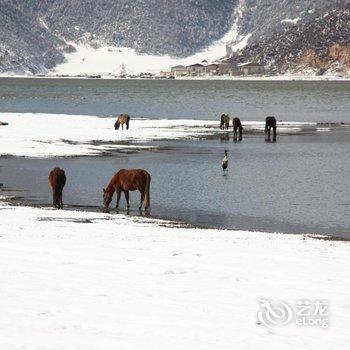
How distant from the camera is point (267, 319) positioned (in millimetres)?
10391

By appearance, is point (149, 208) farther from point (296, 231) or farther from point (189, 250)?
point (189, 250)

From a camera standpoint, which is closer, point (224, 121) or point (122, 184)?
point (122, 184)

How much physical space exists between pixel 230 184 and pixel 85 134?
23280 millimetres

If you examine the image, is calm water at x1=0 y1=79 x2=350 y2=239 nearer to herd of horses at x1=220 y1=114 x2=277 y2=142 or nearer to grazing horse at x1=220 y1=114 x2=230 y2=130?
herd of horses at x1=220 y1=114 x2=277 y2=142

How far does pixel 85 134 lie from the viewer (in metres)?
54.2

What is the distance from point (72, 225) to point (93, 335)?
929 centimetres

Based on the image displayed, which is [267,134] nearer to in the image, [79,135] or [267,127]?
[267,127]

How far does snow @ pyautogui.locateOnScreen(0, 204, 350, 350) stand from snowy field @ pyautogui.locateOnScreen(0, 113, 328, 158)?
24461 mm

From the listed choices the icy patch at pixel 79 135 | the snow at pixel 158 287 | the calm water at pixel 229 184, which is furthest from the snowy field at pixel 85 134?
the snow at pixel 158 287

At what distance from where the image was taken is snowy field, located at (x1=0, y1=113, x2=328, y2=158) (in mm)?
42844

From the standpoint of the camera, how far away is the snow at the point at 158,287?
970 cm

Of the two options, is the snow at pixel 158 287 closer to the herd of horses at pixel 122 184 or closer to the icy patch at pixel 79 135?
the herd of horses at pixel 122 184

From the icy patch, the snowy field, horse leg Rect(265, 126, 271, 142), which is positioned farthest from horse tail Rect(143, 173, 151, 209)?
horse leg Rect(265, 126, 271, 142)

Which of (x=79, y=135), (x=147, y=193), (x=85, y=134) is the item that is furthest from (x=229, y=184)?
(x=85, y=134)
